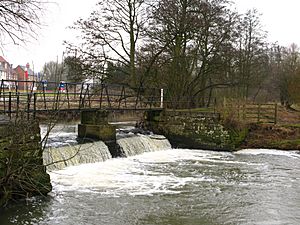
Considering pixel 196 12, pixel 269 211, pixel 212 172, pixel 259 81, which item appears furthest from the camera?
pixel 259 81

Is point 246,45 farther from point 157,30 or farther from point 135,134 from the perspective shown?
point 135,134

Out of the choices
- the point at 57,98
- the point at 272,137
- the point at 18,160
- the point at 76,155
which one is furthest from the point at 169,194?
the point at 272,137

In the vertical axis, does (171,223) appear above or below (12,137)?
below

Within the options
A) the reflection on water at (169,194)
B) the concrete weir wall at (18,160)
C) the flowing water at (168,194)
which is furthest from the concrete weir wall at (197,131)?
the concrete weir wall at (18,160)

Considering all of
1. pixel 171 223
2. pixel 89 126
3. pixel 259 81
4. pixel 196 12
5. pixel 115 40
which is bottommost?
pixel 171 223

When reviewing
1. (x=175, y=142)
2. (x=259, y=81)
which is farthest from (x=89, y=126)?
(x=259, y=81)

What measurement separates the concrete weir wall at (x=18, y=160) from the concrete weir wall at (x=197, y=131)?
1132 centimetres

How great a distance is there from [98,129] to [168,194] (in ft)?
24.2

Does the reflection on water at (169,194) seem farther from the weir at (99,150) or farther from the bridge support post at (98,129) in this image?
the bridge support post at (98,129)

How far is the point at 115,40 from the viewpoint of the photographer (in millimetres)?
24969

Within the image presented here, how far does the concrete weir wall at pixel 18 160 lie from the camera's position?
755cm

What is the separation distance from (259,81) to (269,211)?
2169 cm

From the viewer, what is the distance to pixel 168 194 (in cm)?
1053

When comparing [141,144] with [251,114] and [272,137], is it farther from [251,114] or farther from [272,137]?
[251,114]
